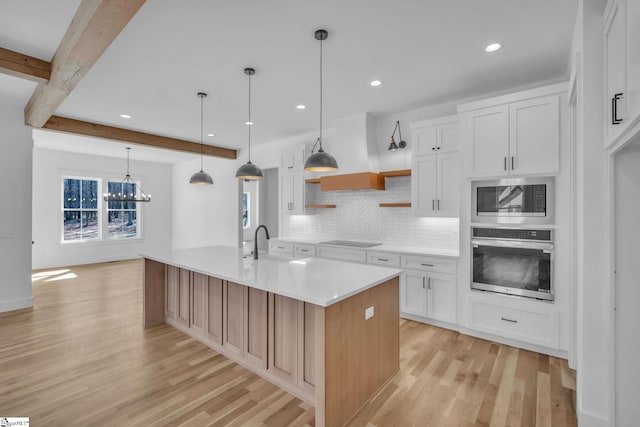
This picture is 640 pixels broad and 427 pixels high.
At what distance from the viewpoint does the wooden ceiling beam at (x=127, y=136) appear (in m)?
4.58

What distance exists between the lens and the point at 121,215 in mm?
8203

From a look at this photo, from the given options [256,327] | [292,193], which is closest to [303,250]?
[292,193]

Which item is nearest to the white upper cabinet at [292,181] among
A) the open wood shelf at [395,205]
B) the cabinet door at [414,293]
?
the open wood shelf at [395,205]

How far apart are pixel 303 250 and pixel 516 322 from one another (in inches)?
118

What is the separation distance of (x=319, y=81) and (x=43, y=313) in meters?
4.76

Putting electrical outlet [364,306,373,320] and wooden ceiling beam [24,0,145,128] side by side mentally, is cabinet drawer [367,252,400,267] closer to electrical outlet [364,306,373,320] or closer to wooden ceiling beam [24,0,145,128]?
electrical outlet [364,306,373,320]

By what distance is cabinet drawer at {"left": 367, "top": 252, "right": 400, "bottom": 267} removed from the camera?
387 cm

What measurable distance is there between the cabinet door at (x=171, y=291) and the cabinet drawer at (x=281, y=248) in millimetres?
1966

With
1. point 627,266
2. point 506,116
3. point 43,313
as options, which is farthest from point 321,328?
point 43,313

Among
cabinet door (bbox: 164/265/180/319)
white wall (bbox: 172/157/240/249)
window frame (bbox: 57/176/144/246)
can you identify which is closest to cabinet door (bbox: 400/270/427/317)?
cabinet door (bbox: 164/265/180/319)

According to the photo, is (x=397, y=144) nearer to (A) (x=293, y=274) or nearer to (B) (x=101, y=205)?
(A) (x=293, y=274)

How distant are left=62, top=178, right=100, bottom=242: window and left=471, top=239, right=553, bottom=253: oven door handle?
28.9ft

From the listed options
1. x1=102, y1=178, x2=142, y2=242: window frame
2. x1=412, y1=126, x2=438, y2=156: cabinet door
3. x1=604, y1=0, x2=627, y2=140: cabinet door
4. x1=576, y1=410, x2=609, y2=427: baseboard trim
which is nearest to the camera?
x1=604, y1=0, x2=627, y2=140: cabinet door

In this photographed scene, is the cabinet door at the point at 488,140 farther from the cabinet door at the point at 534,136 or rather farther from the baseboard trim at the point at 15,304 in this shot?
the baseboard trim at the point at 15,304
